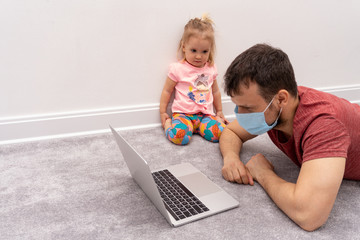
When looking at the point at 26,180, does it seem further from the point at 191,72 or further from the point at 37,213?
the point at 191,72

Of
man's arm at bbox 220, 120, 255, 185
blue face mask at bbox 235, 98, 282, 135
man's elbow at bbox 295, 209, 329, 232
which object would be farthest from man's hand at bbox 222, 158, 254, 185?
man's elbow at bbox 295, 209, 329, 232

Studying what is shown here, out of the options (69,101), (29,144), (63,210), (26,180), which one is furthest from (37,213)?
(69,101)

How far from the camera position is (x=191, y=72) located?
1.86m

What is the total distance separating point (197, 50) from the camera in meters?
1.79

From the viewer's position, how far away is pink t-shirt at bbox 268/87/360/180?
1.04 metres

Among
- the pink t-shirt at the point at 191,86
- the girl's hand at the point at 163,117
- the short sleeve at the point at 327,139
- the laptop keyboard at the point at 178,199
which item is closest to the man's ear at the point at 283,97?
the short sleeve at the point at 327,139

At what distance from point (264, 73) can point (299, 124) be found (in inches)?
8.0

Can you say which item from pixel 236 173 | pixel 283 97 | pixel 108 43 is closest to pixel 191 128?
pixel 236 173

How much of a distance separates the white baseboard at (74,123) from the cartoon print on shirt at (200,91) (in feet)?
0.72

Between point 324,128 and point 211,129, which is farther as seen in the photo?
point 211,129

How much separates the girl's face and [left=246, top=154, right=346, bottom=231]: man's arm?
0.90 metres

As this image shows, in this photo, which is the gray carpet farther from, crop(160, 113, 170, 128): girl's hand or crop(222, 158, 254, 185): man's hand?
crop(160, 113, 170, 128): girl's hand

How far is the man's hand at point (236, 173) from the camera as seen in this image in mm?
1343

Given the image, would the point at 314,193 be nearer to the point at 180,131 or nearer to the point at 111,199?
the point at 111,199
